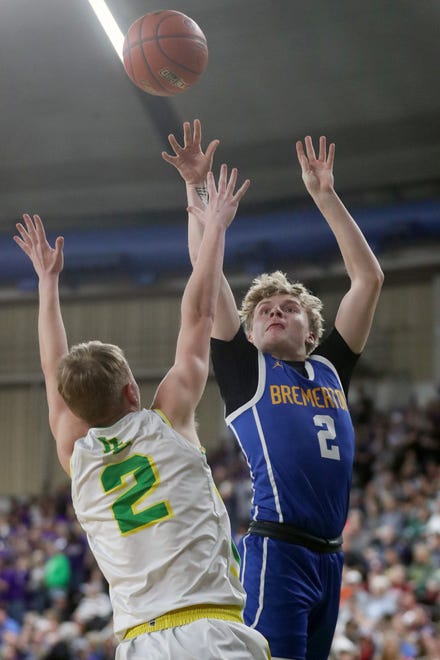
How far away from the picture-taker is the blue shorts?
152 inches

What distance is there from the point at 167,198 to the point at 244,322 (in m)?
16.1

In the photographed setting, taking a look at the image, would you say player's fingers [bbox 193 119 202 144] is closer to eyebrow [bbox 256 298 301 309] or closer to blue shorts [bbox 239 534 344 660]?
eyebrow [bbox 256 298 301 309]

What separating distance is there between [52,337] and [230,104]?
1397cm

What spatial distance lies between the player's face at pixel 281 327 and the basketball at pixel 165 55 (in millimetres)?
2485

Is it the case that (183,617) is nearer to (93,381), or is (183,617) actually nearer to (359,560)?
(93,381)

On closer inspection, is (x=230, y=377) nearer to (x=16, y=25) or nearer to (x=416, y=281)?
(x=16, y=25)

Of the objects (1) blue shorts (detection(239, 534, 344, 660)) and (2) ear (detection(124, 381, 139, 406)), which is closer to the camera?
(2) ear (detection(124, 381, 139, 406))

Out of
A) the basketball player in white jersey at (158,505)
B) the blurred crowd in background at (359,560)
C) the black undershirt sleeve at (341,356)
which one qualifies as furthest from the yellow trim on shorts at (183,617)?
the blurred crowd in background at (359,560)

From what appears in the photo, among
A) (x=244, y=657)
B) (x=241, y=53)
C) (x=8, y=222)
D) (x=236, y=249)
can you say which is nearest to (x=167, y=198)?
(x=236, y=249)

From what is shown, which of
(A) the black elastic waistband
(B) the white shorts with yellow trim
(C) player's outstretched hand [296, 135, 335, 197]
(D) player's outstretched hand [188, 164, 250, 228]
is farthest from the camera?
(C) player's outstretched hand [296, 135, 335, 197]

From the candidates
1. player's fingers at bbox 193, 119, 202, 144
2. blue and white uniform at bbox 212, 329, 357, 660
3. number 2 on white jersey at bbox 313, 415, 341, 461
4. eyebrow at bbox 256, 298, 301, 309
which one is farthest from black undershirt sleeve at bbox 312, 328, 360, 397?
player's fingers at bbox 193, 119, 202, 144

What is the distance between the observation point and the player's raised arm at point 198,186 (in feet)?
13.9

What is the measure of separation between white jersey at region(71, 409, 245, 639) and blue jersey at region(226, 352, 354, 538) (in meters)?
0.80

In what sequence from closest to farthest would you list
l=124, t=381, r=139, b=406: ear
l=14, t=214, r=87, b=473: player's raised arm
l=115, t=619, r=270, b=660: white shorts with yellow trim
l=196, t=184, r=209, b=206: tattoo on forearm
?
l=115, t=619, r=270, b=660: white shorts with yellow trim < l=124, t=381, r=139, b=406: ear < l=14, t=214, r=87, b=473: player's raised arm < l=196, t=184, r=209, b=206: tattoo on forearm
